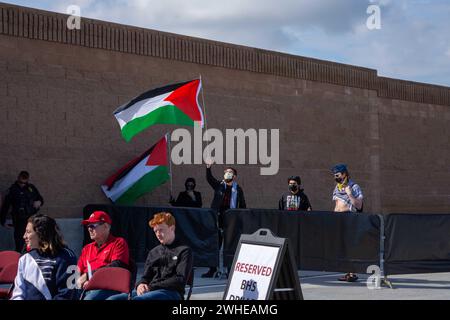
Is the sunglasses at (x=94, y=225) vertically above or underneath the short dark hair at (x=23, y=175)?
underneath

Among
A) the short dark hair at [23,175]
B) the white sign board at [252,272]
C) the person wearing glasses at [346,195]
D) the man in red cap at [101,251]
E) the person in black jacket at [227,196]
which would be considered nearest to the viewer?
the white sign board at [252,272]

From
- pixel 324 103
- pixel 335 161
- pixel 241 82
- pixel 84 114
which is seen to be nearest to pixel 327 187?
pixel 335 161

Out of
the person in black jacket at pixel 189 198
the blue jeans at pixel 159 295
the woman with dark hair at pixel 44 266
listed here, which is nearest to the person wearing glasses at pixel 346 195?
the person in black jacket at pixel 189 198

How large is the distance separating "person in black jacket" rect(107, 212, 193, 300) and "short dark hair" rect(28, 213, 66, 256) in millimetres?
887

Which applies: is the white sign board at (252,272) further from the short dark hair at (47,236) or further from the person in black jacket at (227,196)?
the person in black jacket at (227,196)

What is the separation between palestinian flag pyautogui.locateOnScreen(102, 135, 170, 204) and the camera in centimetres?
1595

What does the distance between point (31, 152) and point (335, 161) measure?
31.3 feet

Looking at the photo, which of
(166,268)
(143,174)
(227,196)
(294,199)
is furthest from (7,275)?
(143,174)

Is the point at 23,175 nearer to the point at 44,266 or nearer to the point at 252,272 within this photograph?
the point at 44,266

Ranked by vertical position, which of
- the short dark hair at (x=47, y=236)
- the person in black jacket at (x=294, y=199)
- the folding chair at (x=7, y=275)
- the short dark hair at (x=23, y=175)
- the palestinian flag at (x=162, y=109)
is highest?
the palestinian flag at (x=162, y=109)

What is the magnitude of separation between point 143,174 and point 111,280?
9151 millimetres

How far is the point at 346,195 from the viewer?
12.2 meters

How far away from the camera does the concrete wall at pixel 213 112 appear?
15398mm

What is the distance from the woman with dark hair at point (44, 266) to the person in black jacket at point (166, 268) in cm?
77
